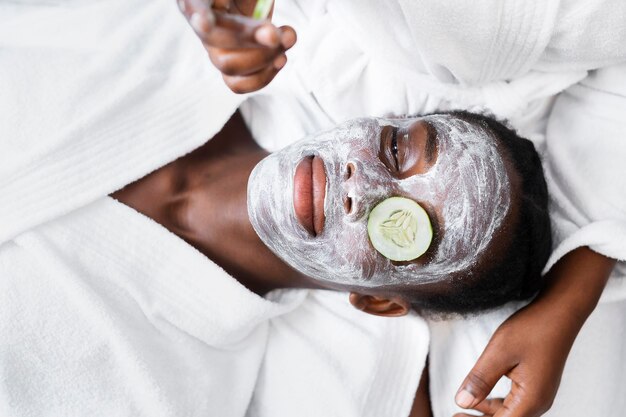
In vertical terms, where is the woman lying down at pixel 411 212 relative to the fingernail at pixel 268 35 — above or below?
below

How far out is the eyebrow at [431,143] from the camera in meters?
0.87

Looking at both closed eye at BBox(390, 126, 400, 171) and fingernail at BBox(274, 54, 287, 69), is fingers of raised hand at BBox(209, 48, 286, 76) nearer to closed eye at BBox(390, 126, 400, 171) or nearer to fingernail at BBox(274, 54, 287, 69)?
fingernail at BBox(274, 54, 287, 69)

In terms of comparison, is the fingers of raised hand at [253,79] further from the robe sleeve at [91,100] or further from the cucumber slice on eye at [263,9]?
the robe sleeve at [91,100]

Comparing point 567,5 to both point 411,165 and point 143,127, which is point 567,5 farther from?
point 143,127

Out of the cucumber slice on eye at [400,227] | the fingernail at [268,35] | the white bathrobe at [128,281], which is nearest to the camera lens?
the fingernail at [268,35]

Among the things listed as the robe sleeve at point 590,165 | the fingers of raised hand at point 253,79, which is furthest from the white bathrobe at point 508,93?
the fingers of raised hand at point 253,79

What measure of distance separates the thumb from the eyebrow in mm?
293

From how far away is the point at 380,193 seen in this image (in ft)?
2.75

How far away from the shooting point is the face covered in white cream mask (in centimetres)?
84

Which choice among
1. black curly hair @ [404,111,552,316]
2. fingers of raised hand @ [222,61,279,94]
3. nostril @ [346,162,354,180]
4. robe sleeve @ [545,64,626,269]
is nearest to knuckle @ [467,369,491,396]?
black curly hair @ [404,111,552,316]

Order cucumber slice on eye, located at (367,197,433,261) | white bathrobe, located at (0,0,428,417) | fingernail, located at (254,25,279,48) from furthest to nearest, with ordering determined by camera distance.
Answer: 1. white bathrobe, located at (0,0,428,417)
2. cucumber slice on eye, located at (367,197,433,261)
3. fingernail, located at (254,25,279,48)

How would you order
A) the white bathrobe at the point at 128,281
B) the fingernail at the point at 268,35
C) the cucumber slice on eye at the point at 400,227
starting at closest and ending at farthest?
the fingernail at the point at 268,35
the cucumber slice on eye at the point at 400,227
the white bathrobe at the point at 128,281

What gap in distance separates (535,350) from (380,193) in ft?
1.10

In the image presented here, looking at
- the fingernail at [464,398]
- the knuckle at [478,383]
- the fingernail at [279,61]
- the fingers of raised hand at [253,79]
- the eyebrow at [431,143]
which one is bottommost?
the fingernail at [464,398]
